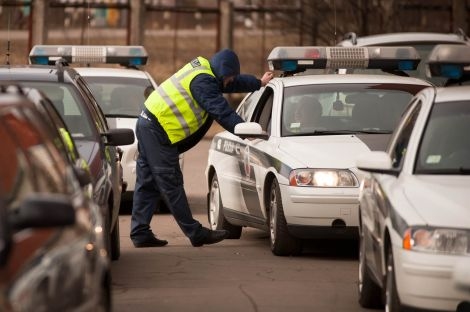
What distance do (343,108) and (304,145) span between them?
3.19ft

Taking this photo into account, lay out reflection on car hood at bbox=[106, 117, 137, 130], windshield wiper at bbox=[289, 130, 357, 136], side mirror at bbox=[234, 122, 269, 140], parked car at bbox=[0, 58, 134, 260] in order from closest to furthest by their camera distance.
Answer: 1. parked car at bbox=[0, 58, 134, 260]
2. side mirror at bbox=[234, 122, 269, 140]
3. windshield wiper at bbox=[289, 130, 357, 136]
4. reflection on car hood at bbox=[106, 117, 137, 130]

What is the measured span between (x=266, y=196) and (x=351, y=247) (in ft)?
3.43

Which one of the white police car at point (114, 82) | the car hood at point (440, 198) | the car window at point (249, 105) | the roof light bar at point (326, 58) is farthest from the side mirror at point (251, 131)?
the white police car at point (114, 82)

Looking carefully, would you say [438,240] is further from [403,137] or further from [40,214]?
[40,214]

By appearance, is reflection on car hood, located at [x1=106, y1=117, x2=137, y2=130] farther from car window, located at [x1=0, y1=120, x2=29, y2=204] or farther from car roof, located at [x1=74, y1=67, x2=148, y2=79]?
car window, located at [x1=0, y1=120, x2=29, y2=204]

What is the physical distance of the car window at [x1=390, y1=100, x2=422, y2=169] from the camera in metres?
9.88

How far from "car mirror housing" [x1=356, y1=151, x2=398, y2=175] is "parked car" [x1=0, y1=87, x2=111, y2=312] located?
199 centimetres

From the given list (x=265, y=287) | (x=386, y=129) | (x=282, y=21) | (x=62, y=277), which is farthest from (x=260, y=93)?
(x=282, y=21)

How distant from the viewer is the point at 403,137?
10.1 metres

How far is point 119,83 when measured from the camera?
769 inches

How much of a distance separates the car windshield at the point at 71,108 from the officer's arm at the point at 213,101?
1.62m

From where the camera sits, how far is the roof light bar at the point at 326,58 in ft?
50.6

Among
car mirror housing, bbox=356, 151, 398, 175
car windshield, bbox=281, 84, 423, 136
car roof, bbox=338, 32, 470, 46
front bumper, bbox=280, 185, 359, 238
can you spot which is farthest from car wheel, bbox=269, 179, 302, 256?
car roof, bbox=338, 32, 470, 46

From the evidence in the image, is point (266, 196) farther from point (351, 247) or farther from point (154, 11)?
point (154, 11)
